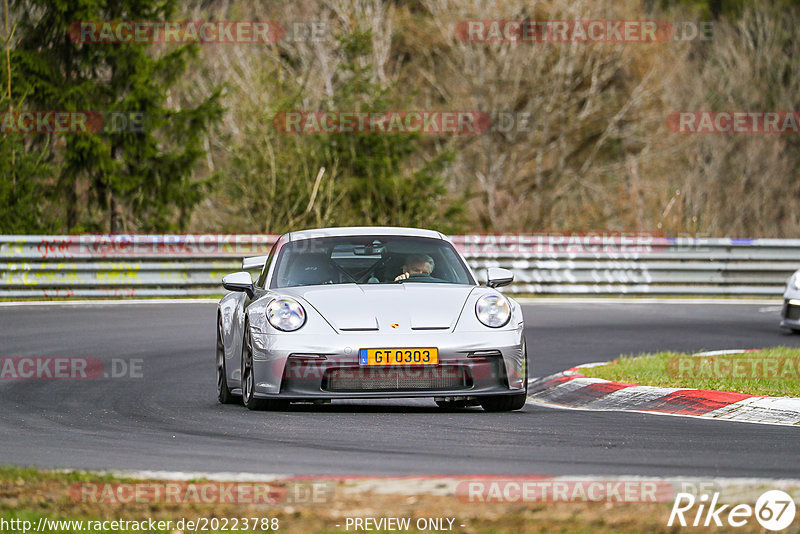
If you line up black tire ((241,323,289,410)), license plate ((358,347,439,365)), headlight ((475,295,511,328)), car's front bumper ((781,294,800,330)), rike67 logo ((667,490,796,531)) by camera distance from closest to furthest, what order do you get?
rike67 logo ((667,490,796,531)), license plate ((358,347,439,365)), headlight ((475,295,511,328)), black tire ((241,323,289,410)), car's front bumper ((781,294,800,330))

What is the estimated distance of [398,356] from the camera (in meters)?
9.12

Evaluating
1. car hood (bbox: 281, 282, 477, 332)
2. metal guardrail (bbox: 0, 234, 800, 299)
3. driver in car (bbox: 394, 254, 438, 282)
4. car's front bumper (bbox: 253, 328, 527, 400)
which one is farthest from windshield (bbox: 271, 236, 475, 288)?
metal guardrail (bbox: 0, 234, 800, 299)

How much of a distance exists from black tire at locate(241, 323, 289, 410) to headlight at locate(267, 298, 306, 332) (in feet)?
0.93

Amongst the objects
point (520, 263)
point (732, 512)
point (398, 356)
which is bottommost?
point (520, 263)

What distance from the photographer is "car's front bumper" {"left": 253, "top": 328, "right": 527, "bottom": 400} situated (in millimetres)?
9148

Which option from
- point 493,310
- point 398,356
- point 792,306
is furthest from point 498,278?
point 792,306

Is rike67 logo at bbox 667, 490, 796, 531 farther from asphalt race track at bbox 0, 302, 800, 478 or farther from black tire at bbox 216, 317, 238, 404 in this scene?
black tire at bbox 216, 317, 238, 404

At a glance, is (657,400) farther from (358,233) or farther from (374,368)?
(358,233)

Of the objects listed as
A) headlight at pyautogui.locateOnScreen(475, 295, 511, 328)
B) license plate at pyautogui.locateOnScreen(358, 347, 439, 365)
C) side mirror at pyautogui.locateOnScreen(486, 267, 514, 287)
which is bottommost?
license plate at pyautogui.locateOnScreen(358, 347, 439, 365)

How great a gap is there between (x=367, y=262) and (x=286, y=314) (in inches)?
49.9

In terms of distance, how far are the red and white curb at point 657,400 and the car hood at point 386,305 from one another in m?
1.69

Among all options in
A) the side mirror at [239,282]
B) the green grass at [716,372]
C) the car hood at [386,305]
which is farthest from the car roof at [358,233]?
the green grass at [716,372]

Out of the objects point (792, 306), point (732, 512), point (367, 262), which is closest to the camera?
point (732, 512)

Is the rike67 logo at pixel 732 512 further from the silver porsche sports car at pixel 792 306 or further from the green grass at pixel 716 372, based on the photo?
the silver porsche sports car at pixel 792 306
